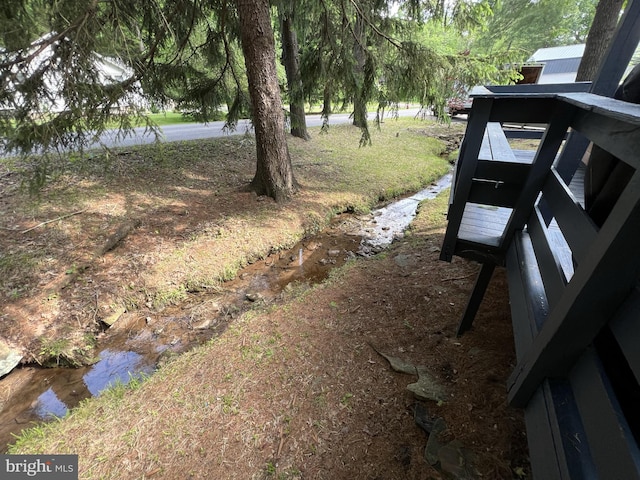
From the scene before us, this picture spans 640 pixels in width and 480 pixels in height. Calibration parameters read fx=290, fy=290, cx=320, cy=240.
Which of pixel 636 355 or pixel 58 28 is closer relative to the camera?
pixel 636 355

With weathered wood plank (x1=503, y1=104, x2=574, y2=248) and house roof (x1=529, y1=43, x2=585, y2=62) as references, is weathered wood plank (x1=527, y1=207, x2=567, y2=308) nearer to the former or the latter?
weathered wood plank (x1=503, y1=104, x2=574, y2=248)

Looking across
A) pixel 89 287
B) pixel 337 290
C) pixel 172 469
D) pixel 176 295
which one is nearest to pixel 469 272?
pixel 337 290

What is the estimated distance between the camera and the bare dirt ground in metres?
2.05

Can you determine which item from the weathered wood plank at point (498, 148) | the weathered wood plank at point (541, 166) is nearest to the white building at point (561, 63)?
the weathered wood plank at point (498, 148)

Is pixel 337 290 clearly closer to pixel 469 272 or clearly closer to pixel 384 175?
pixel 469 272

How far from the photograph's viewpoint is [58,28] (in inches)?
137

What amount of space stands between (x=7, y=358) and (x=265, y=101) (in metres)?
5.47

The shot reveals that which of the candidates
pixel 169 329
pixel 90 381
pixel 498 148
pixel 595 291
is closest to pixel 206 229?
pixel 169 329

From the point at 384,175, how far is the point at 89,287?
7.75 meters

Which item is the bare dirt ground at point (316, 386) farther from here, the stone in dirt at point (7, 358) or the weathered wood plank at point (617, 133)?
the weathered wood plank at point (617, 133)

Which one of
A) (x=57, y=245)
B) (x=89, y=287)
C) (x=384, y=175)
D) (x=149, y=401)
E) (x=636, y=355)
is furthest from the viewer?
(x=384, y=175)

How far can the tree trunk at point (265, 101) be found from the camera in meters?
5.15

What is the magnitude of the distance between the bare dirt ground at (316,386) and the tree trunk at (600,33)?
6.07m

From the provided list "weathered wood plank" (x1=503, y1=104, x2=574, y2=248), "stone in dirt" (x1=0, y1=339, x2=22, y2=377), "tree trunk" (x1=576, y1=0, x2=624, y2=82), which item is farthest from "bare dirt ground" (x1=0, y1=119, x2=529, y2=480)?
"tree trunk" (x1=576, y1=0, x2=624, y2=82)
